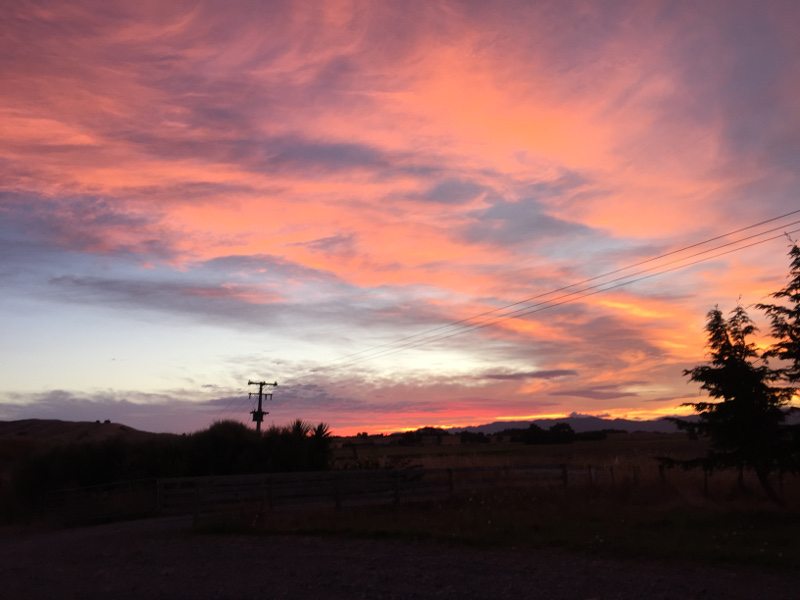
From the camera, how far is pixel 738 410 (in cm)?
2042

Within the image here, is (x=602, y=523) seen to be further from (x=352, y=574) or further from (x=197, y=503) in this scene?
(x=197, y=503)

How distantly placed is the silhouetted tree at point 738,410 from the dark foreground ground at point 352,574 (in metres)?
9.09

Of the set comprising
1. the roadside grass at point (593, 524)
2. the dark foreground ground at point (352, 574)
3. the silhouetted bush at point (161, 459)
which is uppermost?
the silhouetted bush at point (161, 459)

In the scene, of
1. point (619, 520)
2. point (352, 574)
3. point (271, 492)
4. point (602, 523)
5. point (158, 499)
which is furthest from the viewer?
point (158, 499)

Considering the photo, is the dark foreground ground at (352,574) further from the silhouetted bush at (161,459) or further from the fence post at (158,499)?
the silhouetted bush at (161,459)

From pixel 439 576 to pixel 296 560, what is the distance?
134 inches

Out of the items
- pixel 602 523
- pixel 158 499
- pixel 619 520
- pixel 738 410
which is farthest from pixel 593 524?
pixel 158 499

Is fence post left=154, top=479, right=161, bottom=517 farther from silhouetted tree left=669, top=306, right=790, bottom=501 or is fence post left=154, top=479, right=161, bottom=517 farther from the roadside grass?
silhouetted tree left=669, top=306, right=790, bottom=501

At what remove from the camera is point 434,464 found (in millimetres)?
38125

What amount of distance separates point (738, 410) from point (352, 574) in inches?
529

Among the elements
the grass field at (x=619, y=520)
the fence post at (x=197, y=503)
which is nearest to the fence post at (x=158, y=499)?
the fence post at (x=197, y=503)

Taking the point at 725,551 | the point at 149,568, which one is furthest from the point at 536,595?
the point at 149,568

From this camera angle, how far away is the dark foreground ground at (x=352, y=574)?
34.9 feet

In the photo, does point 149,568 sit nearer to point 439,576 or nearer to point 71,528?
point 439,576
